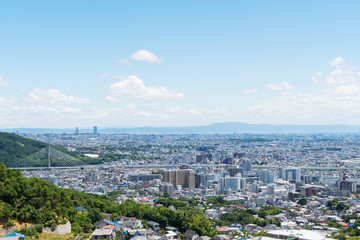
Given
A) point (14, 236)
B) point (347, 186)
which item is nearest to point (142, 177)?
point (347, 186)

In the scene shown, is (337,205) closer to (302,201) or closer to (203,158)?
(302,201)

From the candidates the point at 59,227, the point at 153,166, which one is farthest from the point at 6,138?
the point at 59,227

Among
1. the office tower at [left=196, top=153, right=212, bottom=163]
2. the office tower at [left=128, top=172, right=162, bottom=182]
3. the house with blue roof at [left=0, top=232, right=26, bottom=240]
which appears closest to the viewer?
the house with blue roof at [left=0, top=232, right=26, bottom=240]

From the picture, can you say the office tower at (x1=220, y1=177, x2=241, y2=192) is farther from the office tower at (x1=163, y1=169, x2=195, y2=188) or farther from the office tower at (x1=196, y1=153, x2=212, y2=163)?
the office tower at (x1=196, y1=153, x2=212, y2=163)

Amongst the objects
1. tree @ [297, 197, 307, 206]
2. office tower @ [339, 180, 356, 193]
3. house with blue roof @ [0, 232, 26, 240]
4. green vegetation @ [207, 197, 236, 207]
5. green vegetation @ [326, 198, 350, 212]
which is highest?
house with blue roof @ [0, 232, 26, 240]

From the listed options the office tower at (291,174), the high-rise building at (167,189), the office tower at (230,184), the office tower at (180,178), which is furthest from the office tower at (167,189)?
the office tower at (291,174)

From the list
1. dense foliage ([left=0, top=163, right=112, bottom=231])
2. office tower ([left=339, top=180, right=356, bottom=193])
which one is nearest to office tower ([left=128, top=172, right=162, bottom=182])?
office tower ([left=339, top=180, right=356, bottom=193])

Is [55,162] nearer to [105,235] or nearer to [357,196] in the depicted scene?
[357,196]
